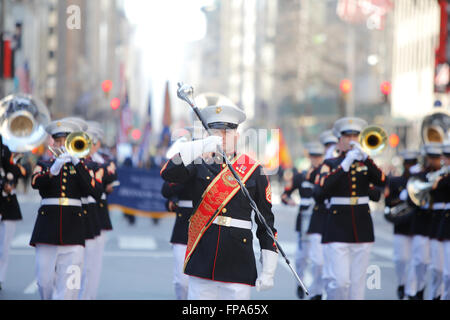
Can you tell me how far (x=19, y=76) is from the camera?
1802 inches

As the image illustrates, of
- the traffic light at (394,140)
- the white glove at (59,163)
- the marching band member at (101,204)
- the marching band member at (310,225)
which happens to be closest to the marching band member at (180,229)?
the marching band member at (101,204)

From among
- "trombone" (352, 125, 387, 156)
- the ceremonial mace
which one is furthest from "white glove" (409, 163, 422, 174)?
the ceremonial mace

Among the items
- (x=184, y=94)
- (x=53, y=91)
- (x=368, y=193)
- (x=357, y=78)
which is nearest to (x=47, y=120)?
(x=368, y=193)

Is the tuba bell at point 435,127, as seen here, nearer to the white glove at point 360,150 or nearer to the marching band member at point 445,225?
the marching band member at point 445,225

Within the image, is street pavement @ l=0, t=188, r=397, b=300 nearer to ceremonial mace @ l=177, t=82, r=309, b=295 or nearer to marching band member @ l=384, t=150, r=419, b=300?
marching band member @ l=384, t=150, r=419, b=300

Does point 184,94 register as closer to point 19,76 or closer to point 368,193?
point 368,193

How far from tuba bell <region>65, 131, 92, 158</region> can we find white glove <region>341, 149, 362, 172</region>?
9.14 feet

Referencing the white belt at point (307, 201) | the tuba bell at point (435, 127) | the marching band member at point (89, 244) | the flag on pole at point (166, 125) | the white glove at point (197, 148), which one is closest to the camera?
the white glove at point (197, 148)

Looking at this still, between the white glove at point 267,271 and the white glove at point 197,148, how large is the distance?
0.88 m

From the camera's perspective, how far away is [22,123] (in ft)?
36.5

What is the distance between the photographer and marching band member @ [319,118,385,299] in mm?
10031

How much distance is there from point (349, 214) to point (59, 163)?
3.32 m

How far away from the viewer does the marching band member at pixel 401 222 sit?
13062 millimetres
